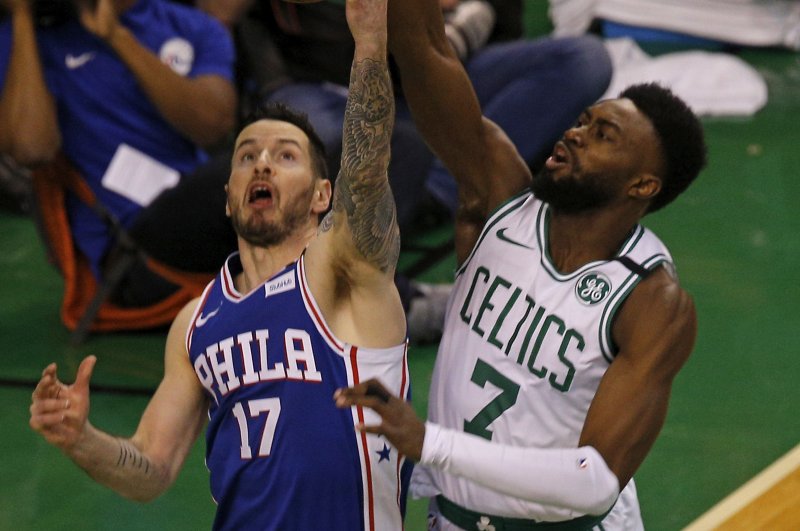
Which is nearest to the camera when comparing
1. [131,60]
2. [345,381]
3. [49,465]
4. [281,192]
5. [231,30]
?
[345,381]

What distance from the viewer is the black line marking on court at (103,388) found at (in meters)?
4.70

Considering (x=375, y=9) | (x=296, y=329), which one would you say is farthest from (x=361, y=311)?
(x=375, y=9)

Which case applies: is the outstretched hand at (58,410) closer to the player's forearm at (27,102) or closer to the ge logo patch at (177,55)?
the player's forearm at (27,102)

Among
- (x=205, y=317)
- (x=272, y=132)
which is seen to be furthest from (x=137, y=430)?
(x=272, y=132)

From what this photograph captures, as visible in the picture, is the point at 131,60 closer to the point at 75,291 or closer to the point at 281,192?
the point at 75,291

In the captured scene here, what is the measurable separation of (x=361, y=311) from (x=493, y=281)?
0.41m

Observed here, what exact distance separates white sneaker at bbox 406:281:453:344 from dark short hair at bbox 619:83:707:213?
6.10ft

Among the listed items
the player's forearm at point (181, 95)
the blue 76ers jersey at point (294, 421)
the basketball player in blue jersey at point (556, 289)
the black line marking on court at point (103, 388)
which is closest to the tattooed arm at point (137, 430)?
the blue 76ers jersey at point (294, 421)

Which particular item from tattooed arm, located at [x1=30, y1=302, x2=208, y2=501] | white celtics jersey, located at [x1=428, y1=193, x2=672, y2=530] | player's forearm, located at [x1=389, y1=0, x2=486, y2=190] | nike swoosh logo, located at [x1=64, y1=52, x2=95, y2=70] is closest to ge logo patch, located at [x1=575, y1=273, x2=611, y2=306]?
white celtics jersey, located at [x1=428, y1=193, x2=672, y2=530]

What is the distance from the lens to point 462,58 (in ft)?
19.4

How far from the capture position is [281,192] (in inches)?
119

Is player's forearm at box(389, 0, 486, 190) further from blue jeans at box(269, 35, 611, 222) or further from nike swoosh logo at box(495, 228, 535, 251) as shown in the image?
blue jeans at box(269, 35, 611, 222)

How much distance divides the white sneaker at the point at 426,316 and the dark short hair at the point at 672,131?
6.10 feet

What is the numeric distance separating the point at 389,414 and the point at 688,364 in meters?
2.60
